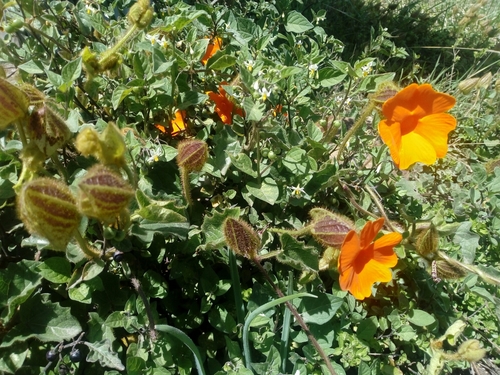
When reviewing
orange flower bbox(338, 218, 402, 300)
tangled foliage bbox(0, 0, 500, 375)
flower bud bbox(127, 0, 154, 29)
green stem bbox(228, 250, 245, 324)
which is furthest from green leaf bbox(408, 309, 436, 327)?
flower bud bbox(127, 0, 154, 29)

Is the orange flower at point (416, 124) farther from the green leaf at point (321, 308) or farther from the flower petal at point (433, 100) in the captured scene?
the green leaf at point (321, 308)

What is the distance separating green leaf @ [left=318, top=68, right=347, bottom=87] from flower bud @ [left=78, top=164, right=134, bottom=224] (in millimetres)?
730

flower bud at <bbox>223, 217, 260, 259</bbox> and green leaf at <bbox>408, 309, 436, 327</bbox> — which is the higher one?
flower bud at <bbox>223, 217, 260, 259</bbox>

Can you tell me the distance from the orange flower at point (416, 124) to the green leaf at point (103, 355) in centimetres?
77

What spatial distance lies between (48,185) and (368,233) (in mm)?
681

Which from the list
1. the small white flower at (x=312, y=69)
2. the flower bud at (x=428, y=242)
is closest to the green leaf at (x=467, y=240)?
the flower bud at (x=428, y=242)

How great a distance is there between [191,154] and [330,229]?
377mm

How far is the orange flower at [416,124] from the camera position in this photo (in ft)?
3.47

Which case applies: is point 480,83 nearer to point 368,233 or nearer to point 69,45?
point 368,233

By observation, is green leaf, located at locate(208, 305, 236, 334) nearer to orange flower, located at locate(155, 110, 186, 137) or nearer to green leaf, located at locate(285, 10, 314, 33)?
orange flower, located at locate(155, 110, 186, 137)

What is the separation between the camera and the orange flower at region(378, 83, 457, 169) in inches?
41.6

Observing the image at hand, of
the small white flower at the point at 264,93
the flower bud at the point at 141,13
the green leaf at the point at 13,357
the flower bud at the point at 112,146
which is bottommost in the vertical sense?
the green leaf at the point at 13,357

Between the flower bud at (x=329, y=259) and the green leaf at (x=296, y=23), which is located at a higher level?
the green leaf at (x=296, y=23)

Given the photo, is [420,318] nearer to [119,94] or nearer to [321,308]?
[321,308]
